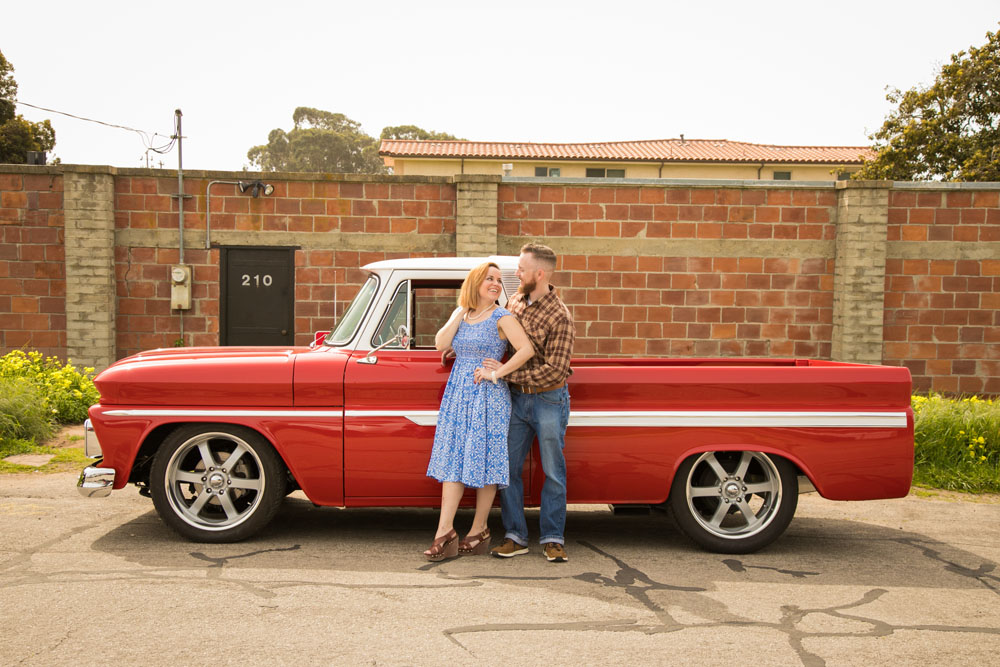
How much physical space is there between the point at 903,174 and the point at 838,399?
33.9 m

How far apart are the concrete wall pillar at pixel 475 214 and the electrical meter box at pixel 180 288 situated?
146 inches

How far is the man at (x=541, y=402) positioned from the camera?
16.2 feet

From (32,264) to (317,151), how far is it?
6195 centimetres

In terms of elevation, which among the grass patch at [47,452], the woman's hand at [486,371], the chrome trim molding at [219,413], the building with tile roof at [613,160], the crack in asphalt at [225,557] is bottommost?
the grass patch at [47,452]

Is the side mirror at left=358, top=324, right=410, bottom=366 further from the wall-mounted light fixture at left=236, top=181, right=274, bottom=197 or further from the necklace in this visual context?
the wall-mounted light fixture at left=236, top=181, right=274, bottom=197

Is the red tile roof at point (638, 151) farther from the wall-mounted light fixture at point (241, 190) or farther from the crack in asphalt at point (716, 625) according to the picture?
the crack in asphalt at point (716, 625)

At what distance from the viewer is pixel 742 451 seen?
5301 millimetres

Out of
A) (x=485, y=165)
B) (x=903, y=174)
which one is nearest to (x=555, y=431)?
(x=903, y=174)

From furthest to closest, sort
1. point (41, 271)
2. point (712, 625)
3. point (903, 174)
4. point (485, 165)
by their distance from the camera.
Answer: point (485, 165) < point (903, 174) < point (41, 271) < point (712, 625)

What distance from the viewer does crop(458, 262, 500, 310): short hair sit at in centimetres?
497

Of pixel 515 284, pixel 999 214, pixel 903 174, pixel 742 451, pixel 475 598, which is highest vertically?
pixel 903 174

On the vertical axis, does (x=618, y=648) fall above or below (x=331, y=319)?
below

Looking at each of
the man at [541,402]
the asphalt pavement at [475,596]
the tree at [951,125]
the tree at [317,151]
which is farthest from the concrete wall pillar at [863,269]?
the tree at [317,151]

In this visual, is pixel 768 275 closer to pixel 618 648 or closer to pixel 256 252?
pixel 256 252
